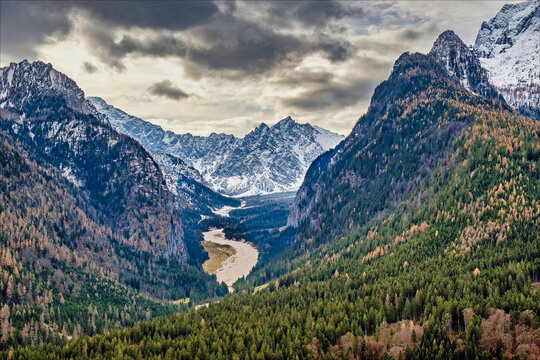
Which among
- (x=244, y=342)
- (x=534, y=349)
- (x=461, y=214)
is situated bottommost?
(x=244, y=342)

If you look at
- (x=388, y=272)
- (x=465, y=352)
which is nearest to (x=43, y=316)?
(x=388, y=272)

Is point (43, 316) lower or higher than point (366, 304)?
lower

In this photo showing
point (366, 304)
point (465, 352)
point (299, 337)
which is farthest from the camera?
point (366, 304)

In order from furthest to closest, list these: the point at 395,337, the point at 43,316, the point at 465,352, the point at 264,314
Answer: the point at 43,316 → the point at 264,314 → the point at 395,337 → the point at 465,352

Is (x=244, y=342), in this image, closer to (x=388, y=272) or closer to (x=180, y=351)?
(x=180, y=351)

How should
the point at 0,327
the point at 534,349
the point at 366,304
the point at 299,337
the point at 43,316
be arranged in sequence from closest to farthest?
1. the point at 534,349
2. the point at 299,337
3. the point at 366,304
4. the point at 0,327
5. the point at 43,316

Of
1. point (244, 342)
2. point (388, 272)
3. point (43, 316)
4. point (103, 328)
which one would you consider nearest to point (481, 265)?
point (388, 272)

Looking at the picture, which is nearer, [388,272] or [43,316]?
[388,272]

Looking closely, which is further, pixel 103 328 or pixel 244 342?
pixel 103 328

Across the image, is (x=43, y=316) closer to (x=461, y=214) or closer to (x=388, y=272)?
(x=388, y=272)
